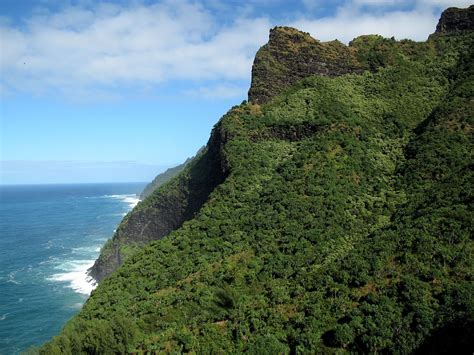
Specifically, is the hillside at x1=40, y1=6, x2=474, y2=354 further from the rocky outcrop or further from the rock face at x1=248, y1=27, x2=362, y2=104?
the rocky outcrop

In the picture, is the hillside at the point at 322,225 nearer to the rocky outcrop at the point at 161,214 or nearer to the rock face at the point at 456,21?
the rock face at the point at 456,21

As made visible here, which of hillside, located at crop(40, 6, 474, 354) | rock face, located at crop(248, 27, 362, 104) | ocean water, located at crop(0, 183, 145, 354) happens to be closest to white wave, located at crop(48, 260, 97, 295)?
ocean water, located at crop(0, 183, 145, 354)

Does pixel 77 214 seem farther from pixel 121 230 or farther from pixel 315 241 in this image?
pixel 315 241

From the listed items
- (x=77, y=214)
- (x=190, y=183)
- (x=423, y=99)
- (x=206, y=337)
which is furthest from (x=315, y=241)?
(x=77, y=214)

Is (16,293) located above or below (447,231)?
below

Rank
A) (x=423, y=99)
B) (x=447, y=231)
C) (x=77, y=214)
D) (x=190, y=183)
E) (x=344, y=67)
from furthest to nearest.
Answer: (x=77, y=214)
(x=190, y=183)
(x=344, y=67)
(x=423, y=99)
(x=447, y=231)

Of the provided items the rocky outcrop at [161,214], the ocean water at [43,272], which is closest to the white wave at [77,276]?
the ocean water at [43,272]
